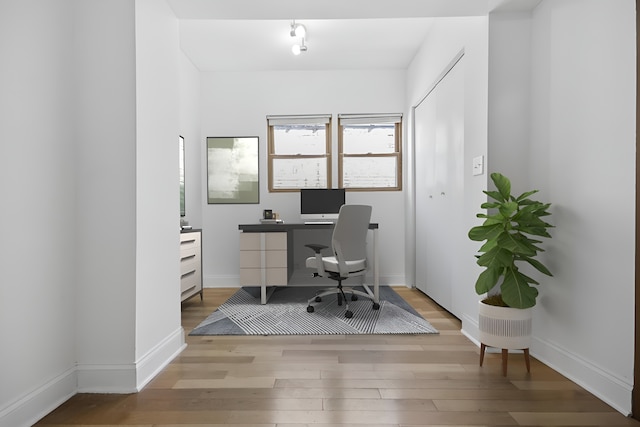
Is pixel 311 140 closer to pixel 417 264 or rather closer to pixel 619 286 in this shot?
pixel 417 264

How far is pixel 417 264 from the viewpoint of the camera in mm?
4574

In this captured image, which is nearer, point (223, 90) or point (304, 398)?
point (304, 398)

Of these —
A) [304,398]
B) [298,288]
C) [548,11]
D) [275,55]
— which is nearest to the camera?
[304,398]

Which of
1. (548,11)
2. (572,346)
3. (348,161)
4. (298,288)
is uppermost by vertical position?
(548,11)

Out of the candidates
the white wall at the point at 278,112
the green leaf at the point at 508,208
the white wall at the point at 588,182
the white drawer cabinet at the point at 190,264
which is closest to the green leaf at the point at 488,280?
the green leaf at the point at 508,208

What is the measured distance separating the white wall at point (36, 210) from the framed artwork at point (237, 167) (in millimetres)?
2998

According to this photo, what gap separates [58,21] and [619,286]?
123 inches

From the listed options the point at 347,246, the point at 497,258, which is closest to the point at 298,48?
the point at 347,246

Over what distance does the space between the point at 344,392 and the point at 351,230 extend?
5.78 feet

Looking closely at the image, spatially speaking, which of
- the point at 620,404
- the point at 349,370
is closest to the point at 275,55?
the point at 349,370

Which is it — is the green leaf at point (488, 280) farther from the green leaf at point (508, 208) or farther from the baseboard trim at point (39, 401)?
the baseboard trim at point (39, 401)

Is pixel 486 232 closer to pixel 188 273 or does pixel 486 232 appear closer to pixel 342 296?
pixel 342 296

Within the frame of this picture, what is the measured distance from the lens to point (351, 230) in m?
3.45

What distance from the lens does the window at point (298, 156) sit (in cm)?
495
